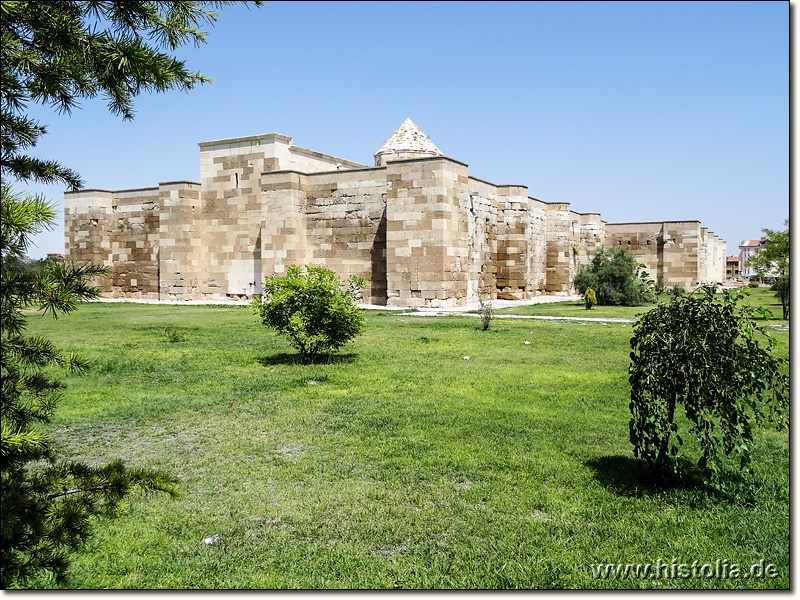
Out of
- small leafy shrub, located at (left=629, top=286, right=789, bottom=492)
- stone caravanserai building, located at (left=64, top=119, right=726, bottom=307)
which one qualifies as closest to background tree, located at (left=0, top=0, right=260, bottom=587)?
small leafy shrub, located at (left=629, top=286, right=789, bottom=492)

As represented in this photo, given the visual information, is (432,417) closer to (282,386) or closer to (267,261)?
(282,386)

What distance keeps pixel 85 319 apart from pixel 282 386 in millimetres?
12065

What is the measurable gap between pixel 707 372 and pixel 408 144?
23.5 metres

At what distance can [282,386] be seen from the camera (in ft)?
24.5

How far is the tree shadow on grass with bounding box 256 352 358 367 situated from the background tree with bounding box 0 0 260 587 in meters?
6.82

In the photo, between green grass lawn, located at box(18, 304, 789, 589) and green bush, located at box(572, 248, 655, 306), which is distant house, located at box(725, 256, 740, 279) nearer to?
green bush, located at box(572, 248, 655, 306)

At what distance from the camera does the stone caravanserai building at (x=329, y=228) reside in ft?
65.1

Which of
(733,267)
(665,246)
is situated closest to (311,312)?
(665,246)

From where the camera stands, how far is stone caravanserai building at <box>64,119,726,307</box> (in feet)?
65.1

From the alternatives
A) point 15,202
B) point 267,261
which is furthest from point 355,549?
point 267,261

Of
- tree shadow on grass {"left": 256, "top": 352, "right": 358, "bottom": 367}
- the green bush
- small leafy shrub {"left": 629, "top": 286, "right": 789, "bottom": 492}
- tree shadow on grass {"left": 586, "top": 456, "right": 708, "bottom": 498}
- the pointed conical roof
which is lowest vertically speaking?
tree shadow on grass {"left": 586, "top": 456, "right": 708, "bottom": 498}

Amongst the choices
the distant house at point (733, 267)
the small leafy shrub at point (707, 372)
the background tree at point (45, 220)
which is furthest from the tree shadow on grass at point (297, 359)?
the distant house at point (733, 267)

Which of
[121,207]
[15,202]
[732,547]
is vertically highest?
[121,207]

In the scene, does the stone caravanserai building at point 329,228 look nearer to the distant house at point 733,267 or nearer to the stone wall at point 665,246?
the stone wall at point 665,246
